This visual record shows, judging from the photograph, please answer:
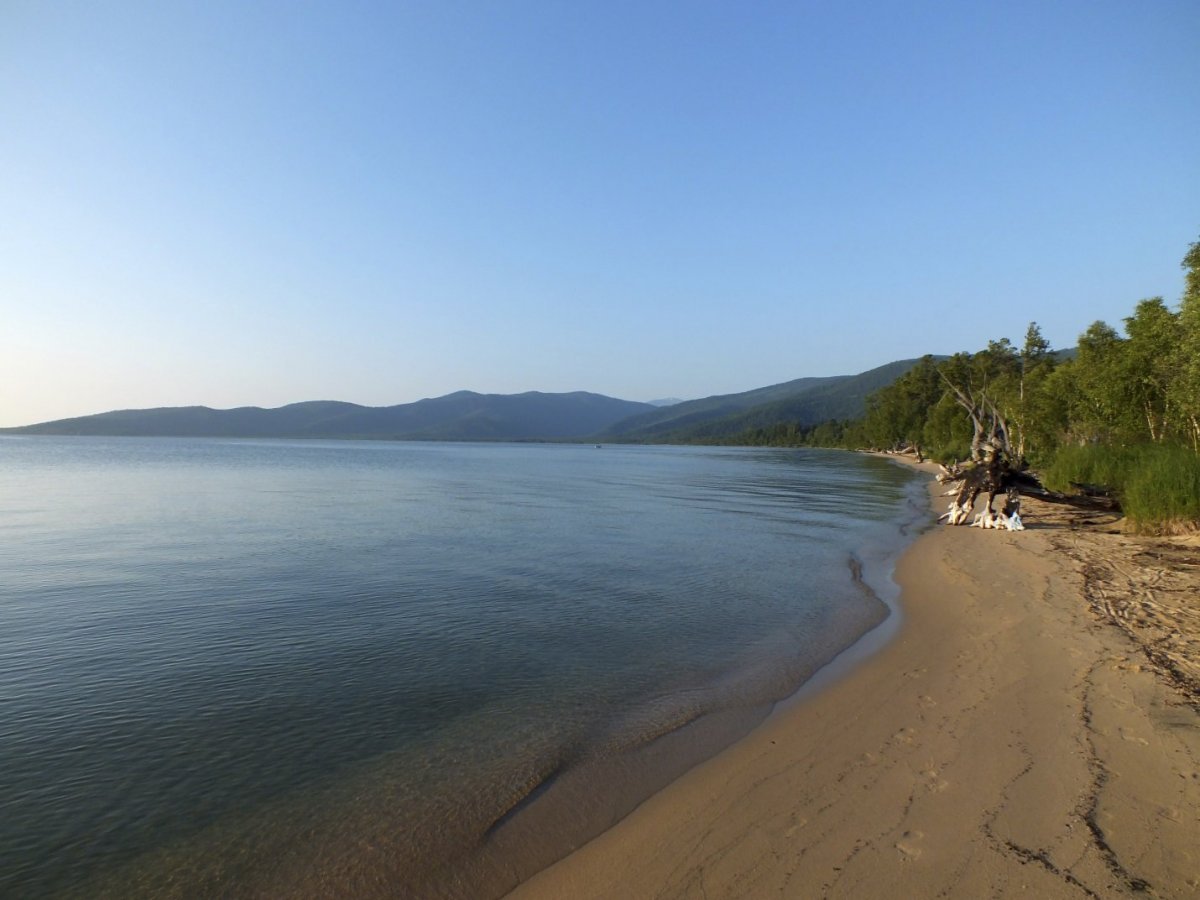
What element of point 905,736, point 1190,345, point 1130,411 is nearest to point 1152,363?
point 1130,411

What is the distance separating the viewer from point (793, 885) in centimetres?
499

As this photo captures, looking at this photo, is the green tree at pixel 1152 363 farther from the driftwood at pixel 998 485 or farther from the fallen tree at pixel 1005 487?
the driftwood at pixel 998 485

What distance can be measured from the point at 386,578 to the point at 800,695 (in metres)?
11.6

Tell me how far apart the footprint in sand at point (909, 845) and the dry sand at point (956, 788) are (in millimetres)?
18

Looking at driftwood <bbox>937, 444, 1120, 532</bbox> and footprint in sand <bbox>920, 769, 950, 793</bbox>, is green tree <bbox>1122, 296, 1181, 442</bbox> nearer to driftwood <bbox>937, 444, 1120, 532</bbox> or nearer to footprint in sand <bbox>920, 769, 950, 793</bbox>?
driftwood <bbox>937, 444, 1120, 532</bbox>

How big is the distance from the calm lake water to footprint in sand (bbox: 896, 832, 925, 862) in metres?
2.51

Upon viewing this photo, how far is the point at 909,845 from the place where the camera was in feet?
17.7

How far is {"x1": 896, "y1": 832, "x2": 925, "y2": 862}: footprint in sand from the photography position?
17.2 ft

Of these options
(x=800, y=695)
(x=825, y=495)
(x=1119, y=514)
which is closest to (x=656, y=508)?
(x=825, y=495)

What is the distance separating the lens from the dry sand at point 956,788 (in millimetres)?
5035

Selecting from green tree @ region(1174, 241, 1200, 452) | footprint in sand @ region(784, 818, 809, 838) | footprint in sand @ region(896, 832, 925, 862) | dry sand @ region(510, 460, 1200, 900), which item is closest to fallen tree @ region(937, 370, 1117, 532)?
green tree @ region(1174, 241, 1200, 452)

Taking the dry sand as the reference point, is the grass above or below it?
above

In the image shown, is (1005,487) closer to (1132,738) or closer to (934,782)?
(1132,738)

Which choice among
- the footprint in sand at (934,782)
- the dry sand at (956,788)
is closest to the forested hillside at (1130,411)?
the dry sand at (956,788)
